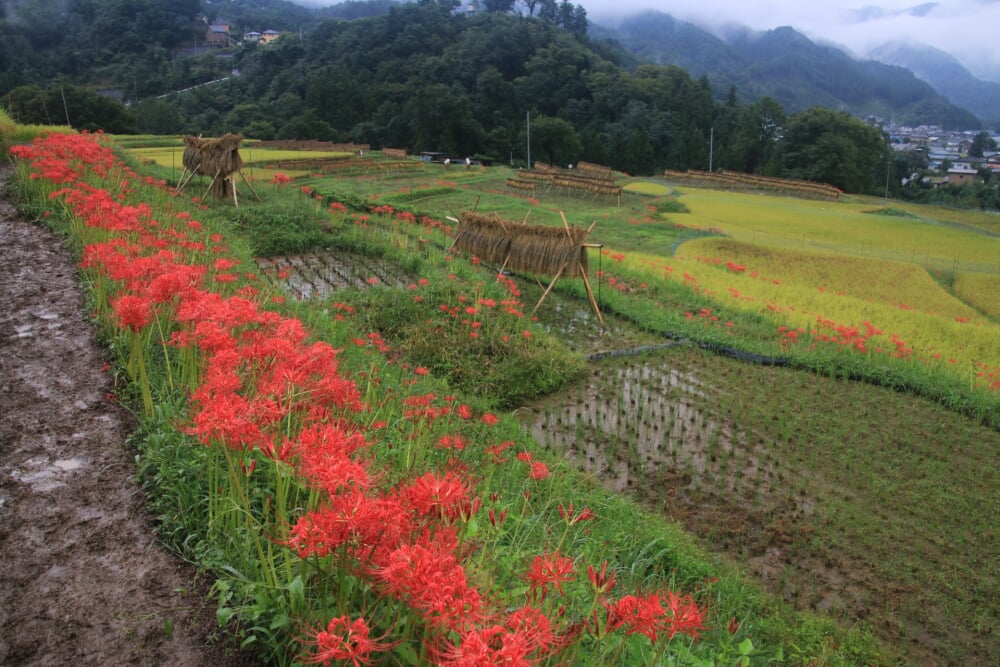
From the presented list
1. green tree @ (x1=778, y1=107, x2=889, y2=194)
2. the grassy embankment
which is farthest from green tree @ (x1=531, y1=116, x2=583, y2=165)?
the grassy embankment

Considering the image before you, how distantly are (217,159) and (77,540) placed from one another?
14255mm

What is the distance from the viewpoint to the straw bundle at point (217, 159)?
1534 centimetres

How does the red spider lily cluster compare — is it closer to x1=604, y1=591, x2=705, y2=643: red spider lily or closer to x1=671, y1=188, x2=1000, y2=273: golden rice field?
x1=604, y1=591, x2=705, y2=643: red spider lily

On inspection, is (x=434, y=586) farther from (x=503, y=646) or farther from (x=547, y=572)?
(x=547, y=572)

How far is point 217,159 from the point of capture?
15.6m

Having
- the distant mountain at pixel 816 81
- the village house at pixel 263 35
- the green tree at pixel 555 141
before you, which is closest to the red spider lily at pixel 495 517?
the green tree at pixel 555 141

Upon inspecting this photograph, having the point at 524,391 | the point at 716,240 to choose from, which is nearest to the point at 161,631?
the point at 524,391

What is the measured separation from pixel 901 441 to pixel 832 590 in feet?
10.3

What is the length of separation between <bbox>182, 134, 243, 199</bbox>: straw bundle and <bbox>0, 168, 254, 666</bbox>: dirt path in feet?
36.8

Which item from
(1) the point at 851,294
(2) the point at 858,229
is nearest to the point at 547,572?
(1) the point at 851,294

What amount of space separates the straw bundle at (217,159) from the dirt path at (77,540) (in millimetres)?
11221

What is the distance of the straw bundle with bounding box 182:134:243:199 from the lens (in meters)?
15.3

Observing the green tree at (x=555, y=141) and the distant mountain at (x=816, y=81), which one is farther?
the distant mountain at (x=816, y=81)

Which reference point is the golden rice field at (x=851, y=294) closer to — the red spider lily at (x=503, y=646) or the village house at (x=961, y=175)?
the red spider lily at (x=503, y=646)
